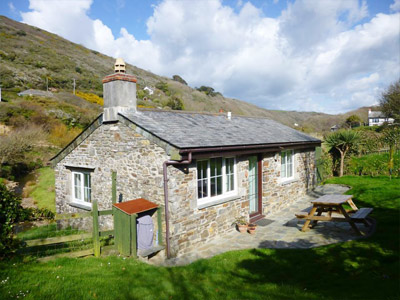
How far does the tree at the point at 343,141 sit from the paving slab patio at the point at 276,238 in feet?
28.9

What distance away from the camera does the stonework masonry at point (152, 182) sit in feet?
25.0

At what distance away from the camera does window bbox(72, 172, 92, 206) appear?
1061 centimetres

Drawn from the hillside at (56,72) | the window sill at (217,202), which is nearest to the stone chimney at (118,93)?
the window sill at (217,202)

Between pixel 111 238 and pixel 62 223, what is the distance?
3246 millimetres

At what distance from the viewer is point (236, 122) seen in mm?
12984

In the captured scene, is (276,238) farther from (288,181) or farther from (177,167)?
(288,181)

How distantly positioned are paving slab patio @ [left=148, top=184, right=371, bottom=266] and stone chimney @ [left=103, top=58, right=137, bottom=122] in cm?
462

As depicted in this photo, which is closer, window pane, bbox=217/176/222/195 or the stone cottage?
the stone cottage

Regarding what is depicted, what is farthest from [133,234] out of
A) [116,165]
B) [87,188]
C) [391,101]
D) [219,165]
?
[391,101]

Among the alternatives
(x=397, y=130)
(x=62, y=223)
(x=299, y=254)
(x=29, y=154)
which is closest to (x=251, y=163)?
(x=299, y=254)

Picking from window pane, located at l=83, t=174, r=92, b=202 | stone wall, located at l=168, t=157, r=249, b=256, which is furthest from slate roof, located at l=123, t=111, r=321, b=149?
window pane, located at l=83, t=174, r=92, b=202

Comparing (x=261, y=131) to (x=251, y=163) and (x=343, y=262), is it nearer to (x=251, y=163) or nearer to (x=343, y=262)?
(x=251, y=163)

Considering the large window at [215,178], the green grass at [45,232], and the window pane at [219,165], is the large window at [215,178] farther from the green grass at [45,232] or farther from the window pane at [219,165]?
the green grass at [45,232]

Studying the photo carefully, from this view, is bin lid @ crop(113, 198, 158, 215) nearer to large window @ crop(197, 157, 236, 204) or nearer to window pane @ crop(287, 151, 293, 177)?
large window @ crop(197, 157, 236, 204)
